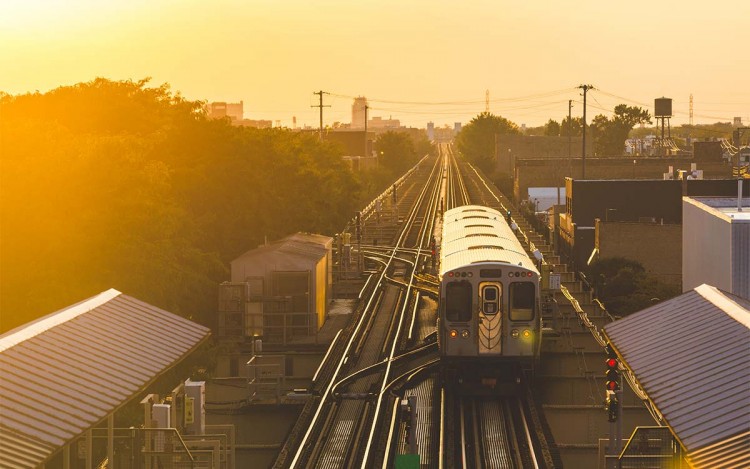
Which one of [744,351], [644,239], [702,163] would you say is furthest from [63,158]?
[702,163]

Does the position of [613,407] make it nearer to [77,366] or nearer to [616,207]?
[77,366]

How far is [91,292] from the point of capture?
25078mm

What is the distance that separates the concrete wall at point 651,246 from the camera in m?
51.3

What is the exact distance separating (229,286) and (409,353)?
5.58m

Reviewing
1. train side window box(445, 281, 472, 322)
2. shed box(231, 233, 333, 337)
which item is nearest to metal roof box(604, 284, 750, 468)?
train side window box(445, 281, 472, 322)

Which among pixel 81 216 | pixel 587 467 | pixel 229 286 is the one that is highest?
pixel 81 216

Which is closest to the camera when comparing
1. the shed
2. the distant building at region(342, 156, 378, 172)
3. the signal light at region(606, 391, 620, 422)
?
the signal light at region(606, 391, 620, 422)

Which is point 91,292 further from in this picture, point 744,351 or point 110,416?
point 744,351

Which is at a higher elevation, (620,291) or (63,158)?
(63,158)

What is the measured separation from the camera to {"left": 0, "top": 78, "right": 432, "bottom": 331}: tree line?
24.0m

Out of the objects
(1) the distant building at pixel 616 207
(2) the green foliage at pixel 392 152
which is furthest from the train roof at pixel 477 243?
(2) the green foliage at pixel 392 152

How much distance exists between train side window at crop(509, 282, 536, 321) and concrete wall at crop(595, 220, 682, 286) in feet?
99.0

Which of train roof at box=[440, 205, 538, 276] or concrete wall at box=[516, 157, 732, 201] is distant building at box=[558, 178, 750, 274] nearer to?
concrete wall at box=[516, 157, 732, 201]

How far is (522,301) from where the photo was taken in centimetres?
2227
